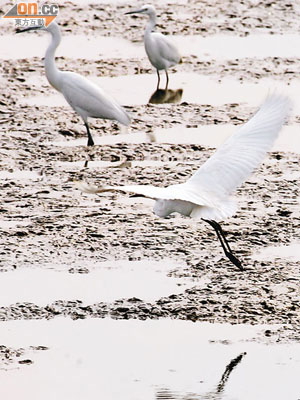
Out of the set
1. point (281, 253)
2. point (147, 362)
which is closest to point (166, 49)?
point (281, 253)

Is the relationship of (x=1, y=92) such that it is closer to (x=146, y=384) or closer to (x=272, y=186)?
(x=272, y=186)

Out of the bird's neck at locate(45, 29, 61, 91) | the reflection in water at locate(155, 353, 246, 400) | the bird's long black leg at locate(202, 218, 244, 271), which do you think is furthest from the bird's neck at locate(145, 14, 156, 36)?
the reflection in water at locate(155, 353, 246, 400)

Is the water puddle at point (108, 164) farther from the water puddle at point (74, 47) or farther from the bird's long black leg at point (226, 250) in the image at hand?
the water puddle at point (74, 47)

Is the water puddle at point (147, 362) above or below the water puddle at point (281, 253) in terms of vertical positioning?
above

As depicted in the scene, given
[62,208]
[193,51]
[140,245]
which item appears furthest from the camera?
[193,51]

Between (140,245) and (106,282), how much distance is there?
0.71 m

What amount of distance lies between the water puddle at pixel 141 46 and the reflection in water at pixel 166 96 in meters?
1.45

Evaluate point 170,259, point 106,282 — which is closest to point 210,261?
point 170,259

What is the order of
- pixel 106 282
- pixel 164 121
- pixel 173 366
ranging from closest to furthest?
pixel 173 366, pixel 106 282, pixel 164 121

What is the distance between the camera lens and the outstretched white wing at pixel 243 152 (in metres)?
7.40

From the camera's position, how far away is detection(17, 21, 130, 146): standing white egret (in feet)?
35.9

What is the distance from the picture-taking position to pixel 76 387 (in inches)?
241

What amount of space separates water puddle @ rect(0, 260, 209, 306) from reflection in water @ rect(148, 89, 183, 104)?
4.56 meters

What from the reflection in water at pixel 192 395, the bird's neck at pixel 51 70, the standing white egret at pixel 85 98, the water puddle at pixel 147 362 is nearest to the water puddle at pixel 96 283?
the water puddle at pixel 147 362
